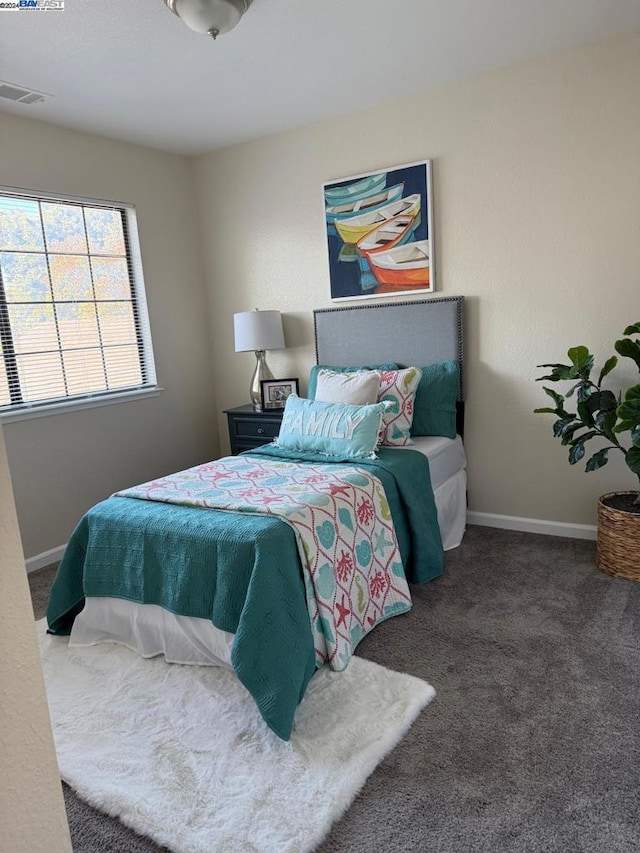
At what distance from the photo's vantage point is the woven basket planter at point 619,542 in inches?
107

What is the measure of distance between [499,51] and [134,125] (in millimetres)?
2161

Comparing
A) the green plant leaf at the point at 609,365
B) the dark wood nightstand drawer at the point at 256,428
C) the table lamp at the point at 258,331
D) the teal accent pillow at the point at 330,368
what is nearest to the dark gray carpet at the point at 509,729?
the green plant leaf at the point at 609,365

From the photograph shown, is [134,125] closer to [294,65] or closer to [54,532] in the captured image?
[294,65]

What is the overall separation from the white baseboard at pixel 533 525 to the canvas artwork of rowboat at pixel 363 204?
202cm

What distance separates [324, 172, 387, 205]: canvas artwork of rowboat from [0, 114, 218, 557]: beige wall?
1.24 m

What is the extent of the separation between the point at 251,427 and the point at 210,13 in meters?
2.37

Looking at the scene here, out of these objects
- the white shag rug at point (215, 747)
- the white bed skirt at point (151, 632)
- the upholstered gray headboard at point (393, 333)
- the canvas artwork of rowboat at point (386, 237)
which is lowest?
the white shag rug at point (215, 747)

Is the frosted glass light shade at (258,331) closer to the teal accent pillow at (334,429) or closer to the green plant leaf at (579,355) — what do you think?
the teal accent pillow at (334,429)

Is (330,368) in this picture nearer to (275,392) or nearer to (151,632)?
(275,392)

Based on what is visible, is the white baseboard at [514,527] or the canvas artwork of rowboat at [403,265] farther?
the canvas artwork of rowboat at [403,265]

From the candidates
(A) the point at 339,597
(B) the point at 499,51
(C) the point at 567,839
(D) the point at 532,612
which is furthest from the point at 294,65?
(C) the point at 567,839

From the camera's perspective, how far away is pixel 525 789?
163 cm

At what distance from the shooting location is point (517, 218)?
127 inches

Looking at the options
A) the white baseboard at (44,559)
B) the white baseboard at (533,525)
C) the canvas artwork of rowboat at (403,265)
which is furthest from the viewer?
the canvas artwork of rowboat at (403,265)
